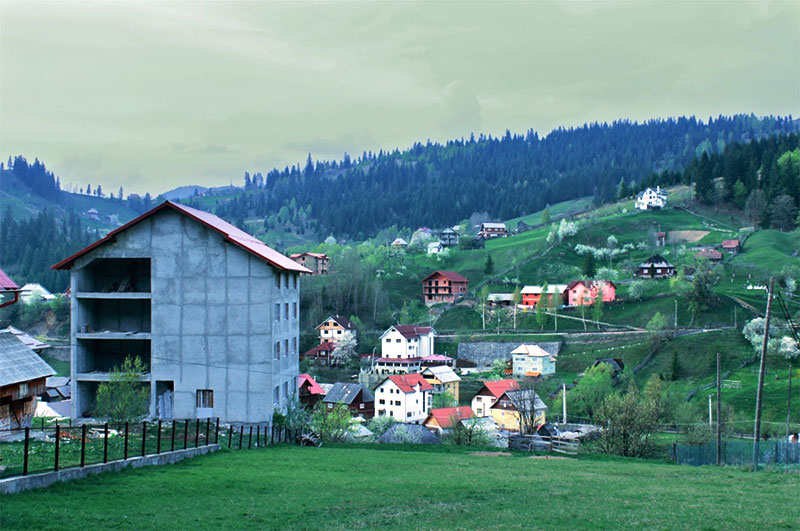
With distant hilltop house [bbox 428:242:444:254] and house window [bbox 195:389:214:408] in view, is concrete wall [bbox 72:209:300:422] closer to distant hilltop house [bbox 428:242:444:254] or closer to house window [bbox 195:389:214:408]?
house window [bbox 195:389:214:408]

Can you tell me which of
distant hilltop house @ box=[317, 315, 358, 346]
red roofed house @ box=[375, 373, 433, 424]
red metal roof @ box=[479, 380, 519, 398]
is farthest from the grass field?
distant hilltop house @ box=[317, 315, 358, 346]

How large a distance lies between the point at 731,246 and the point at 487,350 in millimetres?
49793

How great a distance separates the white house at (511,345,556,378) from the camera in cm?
8681

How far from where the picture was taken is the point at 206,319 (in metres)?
37.4

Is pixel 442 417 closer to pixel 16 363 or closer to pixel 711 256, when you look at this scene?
pixel 16 363

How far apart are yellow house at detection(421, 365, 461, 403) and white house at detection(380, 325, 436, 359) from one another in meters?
12.8

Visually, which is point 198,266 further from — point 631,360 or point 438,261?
point 438,261

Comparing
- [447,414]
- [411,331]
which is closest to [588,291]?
[411,331]

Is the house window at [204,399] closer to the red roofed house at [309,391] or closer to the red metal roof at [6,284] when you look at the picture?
the red metal roof at [6,284]

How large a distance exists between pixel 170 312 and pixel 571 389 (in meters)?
48.9

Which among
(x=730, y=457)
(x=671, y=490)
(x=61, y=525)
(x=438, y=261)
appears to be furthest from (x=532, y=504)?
(x=438, y=261)

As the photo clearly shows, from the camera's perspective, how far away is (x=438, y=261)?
151000mm

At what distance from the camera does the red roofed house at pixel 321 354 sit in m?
101

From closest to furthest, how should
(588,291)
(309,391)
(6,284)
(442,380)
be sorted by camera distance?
(6,284) < (309,391) < (442,380) < (588,291)
